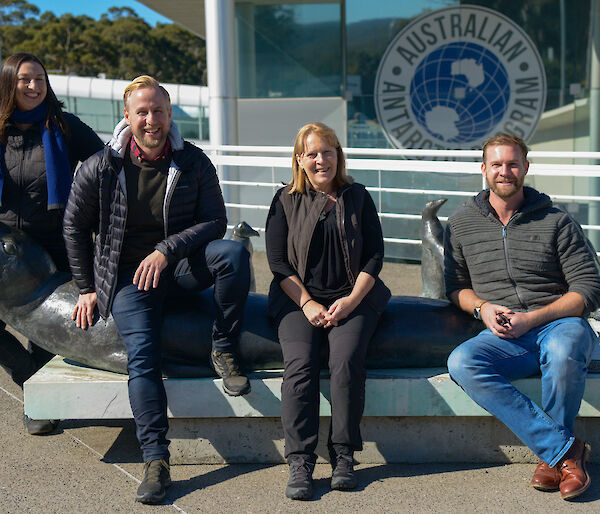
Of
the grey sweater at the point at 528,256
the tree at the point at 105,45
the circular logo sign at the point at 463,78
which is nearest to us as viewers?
the grey sweater at the point at 528,256

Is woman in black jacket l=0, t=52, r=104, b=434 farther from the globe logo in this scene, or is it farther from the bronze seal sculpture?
the globe logo

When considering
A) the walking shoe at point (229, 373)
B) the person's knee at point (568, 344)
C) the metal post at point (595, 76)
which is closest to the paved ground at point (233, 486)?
the walking shoe at point (229, 373)

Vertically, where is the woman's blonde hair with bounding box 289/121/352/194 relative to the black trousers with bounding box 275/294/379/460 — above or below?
above

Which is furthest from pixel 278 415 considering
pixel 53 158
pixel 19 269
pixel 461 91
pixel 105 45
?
pixel 105 45

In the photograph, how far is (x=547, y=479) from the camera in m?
3.18

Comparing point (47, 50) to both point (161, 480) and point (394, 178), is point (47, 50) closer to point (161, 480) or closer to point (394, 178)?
point (394, 178)

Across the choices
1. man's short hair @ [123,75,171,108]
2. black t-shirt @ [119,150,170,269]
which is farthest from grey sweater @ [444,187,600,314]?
man's short hair @ [123,75,171,108]

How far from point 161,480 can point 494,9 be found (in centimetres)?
849

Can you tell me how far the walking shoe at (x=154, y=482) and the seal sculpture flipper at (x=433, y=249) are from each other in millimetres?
2084

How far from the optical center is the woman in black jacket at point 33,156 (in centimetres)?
396

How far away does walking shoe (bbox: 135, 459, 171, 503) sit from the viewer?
3.16 m

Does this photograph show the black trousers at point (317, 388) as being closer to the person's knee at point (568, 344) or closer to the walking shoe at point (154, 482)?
the walking shoe at point (154, 482)

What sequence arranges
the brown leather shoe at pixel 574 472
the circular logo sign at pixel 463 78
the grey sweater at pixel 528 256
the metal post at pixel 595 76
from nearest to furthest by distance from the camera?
the brown leather shoe at pixel 574 472 < the grey sweater at pixel 528 256 < the metal post at pixel 595 76 < the circular logo sign at pixel 463 78

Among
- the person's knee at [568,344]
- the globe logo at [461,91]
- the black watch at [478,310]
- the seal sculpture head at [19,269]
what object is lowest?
the person's knee at [568,344]
